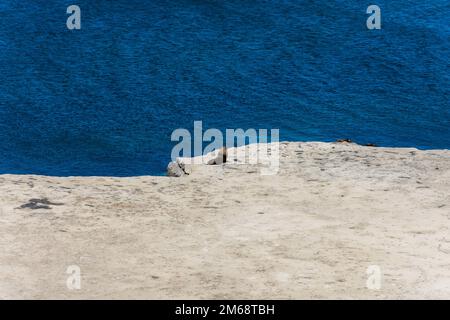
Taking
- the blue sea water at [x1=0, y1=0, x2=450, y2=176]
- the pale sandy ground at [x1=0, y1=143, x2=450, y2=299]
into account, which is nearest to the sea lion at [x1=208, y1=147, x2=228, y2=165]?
the pale sandy ground at [x1=0, y1=143, x2=450, y2=299]

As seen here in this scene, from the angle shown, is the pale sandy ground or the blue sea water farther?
the blue sea water

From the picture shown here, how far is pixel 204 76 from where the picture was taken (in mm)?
Result: 30578

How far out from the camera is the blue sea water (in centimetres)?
2692

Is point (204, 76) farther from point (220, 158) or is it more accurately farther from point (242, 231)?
point (242, 231)

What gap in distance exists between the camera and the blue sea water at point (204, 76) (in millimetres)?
26922

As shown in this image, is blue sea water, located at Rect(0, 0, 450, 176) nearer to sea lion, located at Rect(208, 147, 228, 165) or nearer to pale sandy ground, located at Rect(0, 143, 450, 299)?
sea lion, located at Rect(208, 147, 228, 165)

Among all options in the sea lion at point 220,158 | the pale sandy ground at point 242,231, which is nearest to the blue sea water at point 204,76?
the sea lion at point 220,158

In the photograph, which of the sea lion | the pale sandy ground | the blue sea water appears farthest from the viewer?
the blue sea water

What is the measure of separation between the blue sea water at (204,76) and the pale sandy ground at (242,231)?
6652mm

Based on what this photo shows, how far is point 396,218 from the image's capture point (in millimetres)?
17016

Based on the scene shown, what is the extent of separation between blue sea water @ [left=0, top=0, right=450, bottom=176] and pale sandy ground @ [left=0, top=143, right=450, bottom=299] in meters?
6.65

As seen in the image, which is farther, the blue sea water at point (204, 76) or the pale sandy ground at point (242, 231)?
the blue sea water at point (204, 76)

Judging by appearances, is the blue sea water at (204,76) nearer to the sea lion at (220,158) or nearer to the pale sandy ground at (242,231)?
the sea lion at (220,158)
